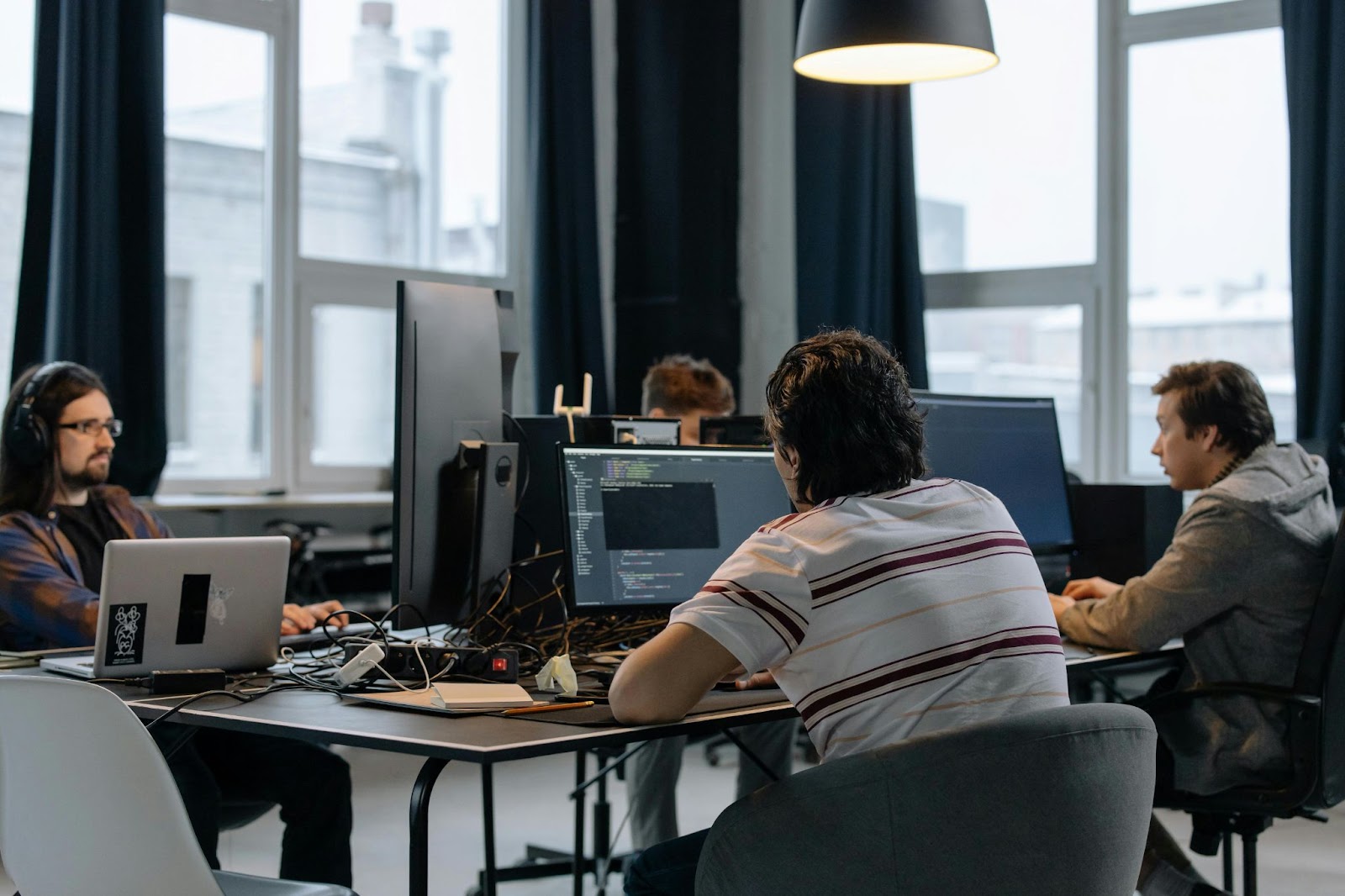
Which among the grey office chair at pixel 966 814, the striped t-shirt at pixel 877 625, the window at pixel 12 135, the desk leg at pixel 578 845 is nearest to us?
the grey office chair at pixel 966 814

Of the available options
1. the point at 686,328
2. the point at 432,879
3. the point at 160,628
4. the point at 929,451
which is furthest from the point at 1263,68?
the point at 160,628

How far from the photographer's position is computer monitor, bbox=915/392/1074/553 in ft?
8.50

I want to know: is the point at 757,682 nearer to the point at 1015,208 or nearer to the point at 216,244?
the point at 216,244

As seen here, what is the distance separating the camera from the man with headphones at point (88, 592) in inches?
88.6

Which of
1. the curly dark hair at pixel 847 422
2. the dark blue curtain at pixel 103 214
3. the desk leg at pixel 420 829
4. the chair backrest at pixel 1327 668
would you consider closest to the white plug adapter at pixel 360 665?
the desk leg at pixel 420 829

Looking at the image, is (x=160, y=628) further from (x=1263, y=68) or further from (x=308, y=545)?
(x=1263, y=68)

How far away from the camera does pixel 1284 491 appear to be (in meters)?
2.34

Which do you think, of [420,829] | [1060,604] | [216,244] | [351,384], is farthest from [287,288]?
[420,829]

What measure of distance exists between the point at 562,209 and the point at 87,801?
3.54 metres

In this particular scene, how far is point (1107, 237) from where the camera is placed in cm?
475

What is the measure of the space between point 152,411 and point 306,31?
1.48 m

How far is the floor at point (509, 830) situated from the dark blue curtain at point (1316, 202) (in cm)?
124

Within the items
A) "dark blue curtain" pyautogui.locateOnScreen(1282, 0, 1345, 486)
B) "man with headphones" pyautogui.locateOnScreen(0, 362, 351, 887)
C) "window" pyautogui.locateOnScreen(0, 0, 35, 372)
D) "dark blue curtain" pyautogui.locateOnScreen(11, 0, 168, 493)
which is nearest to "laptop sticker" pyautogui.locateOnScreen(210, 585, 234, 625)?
"man with headphones" pyautogui.locateOnScreen(0, 362, 351, 887)

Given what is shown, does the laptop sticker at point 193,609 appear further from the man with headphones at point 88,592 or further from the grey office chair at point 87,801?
the grey office chair at point 87,801
